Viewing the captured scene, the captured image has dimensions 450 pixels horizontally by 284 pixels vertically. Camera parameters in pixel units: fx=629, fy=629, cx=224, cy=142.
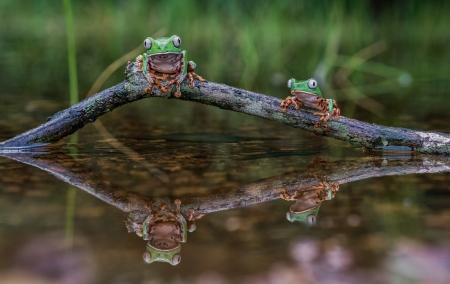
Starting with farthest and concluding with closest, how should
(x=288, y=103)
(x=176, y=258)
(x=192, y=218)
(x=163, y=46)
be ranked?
Answer: (x=288, y=103) → (x=163, y=46) → (x=192, y=218) → (x=176, y=258)

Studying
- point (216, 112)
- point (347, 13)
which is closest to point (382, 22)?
point (347, 13)

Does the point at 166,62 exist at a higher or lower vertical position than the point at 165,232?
higher

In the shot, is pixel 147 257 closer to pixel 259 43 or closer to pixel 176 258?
pixel 176 258

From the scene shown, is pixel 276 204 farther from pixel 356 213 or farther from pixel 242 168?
pixel 242 168

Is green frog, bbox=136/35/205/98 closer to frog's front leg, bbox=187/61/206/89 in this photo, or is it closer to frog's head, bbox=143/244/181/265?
frog's front leg, bbox=187/61/206/89

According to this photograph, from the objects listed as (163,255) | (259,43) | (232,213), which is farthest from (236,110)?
(259,43)

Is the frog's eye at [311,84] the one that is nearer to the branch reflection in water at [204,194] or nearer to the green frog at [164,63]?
the branch reflection in water at [204,194]
